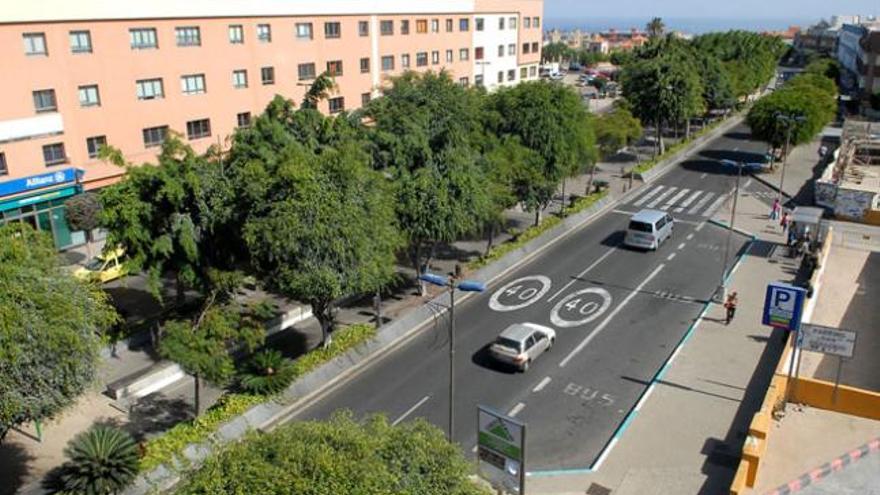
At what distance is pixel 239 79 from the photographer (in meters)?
48.4

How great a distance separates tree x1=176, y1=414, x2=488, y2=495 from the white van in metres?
30.8

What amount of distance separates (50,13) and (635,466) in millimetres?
36428

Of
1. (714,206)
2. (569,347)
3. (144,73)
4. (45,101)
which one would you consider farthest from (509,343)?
(714,206)

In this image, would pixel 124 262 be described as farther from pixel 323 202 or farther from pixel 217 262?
pixel 323 202

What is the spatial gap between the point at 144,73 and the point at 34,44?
20.8 feet

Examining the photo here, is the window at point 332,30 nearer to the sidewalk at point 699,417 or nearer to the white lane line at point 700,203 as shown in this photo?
the white lane line at point 700,203

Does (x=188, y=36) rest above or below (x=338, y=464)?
above

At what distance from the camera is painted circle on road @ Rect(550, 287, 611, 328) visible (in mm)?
32281

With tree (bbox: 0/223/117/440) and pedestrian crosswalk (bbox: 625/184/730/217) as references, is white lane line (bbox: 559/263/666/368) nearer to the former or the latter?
pedestrian crosswalk (bbox: 625/184/730/217)

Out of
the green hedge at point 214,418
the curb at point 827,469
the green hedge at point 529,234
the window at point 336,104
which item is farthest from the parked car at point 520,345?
the window at point 336,104

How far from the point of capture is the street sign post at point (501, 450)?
54.4 feet

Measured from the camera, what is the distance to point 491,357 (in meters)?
28.1

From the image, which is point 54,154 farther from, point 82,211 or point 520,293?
point 520,293

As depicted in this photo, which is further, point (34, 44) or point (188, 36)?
point (188, 36)
